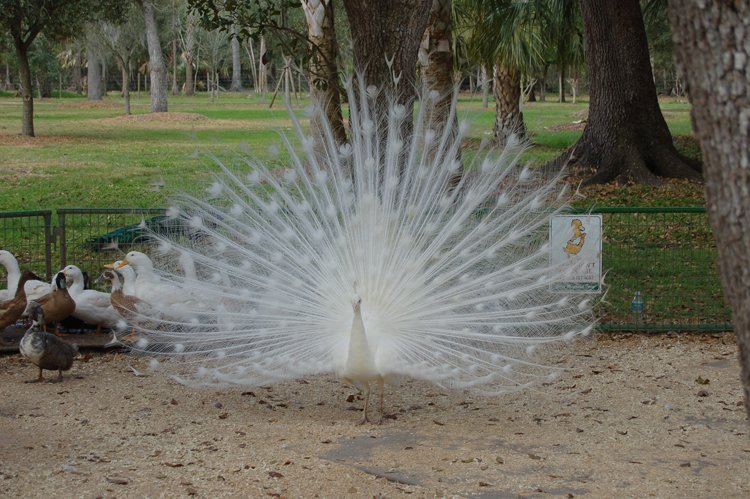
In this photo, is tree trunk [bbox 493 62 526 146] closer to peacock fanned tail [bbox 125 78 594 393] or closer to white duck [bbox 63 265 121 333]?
peacock fanned tail [bbox 125 78 594 393]

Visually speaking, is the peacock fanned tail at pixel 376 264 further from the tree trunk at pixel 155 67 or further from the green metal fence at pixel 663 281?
the tree trunk at pixel 155 67

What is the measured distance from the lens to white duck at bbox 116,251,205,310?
640 centimetres

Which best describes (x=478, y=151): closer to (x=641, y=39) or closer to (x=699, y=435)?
(x=699, y=435)

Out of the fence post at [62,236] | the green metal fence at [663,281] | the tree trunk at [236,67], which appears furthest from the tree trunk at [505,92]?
the tree trunk at [236,67]

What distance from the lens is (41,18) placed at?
74.1 feet

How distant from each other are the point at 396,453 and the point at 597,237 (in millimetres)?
3421

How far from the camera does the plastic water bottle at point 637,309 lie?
7579 mm

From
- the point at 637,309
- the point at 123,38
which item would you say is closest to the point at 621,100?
the point at 637,309

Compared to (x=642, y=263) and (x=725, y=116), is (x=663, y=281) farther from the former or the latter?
(x=725, y=116)

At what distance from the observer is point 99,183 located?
49.1 feet

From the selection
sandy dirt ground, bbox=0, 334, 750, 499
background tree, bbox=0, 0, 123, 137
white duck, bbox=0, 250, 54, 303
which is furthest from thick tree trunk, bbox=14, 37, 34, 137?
sandy dirt ground, bbox=0, 334, 750, 499

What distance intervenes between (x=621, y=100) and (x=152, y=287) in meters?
10.0

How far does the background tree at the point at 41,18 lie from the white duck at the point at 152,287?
18.0 metres

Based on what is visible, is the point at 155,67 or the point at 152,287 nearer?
the point at 152,287
